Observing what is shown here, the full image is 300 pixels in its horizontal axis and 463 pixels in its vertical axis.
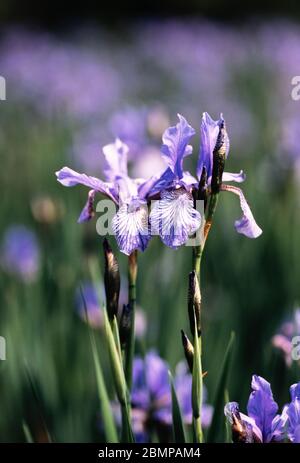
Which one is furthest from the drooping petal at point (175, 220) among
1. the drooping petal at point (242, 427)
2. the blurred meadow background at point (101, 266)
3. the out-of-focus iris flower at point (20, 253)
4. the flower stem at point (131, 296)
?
the out-of-focus iris flower at point (20, 253)

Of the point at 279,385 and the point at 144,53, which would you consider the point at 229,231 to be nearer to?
the point at 279,385

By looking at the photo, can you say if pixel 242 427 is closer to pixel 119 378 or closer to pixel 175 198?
pixel 119 378

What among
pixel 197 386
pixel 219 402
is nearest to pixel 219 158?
pixel 197 386

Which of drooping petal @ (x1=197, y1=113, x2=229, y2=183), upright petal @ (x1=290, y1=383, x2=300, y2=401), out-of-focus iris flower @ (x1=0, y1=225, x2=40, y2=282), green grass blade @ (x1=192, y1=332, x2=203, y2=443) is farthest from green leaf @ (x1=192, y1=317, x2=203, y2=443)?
out-of-focus iris flower @ (x1=0, y1=225, x2=40, y2=282)

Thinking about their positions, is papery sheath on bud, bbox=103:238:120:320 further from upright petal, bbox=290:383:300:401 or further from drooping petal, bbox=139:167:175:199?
upright petal, bbox=290:383:300:401

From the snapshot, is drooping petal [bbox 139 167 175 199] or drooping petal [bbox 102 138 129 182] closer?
drooping petal [bbox 139 167 175 199]
